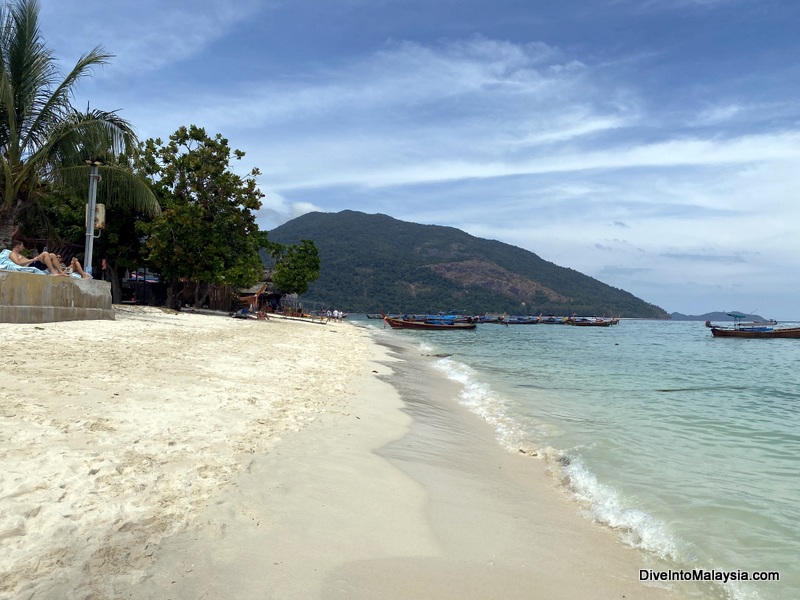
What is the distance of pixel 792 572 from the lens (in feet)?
12.4

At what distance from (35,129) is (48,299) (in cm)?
673

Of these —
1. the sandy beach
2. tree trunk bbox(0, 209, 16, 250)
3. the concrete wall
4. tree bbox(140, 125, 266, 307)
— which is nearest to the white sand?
the sandy beach

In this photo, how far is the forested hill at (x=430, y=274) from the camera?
128 metres

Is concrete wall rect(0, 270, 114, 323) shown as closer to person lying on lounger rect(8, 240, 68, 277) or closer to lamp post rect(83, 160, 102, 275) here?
person lying on lounger rect(8, 240, 68, 277)

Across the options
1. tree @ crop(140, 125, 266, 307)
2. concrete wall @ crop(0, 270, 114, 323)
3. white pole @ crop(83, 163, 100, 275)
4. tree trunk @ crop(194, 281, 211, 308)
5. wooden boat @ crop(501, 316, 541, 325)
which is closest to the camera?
concrete wall @ crop(0, 270, 114, 323)

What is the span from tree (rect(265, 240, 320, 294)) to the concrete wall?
36.9 m

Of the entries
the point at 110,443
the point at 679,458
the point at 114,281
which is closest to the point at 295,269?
the point at 114,281

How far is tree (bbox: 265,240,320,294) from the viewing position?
51.2m

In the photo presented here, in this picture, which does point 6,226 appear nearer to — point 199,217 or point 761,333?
point 199,217

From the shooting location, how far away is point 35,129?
15141 mm

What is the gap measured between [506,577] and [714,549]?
6.47 ft

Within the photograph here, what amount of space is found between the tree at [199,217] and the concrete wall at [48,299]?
12.5 m

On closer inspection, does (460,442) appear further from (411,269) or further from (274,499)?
(411,269)

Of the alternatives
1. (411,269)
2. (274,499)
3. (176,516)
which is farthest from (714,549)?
(411,269)
